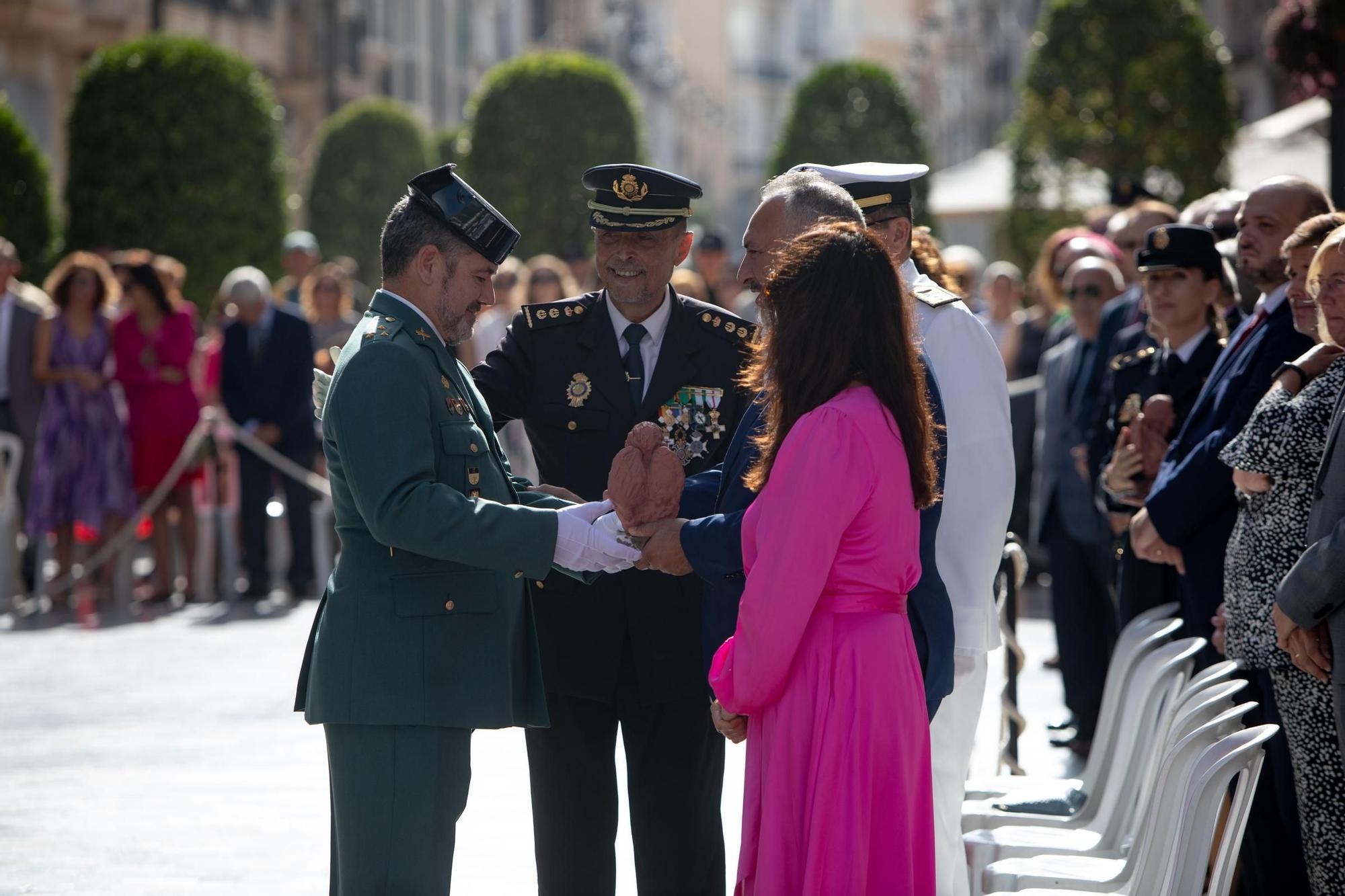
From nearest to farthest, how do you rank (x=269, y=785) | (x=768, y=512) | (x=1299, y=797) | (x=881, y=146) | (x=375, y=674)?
(x=768, y=512)
(x=375, y=674)
(x=1299, y=797)
(x=269, y=785)
(x=881, y=146)

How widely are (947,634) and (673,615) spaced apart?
97 centimetres

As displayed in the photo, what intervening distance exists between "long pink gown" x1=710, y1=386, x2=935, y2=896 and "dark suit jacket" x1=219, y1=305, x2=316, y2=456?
932cm

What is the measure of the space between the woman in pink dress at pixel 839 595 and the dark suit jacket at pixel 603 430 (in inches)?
40.8

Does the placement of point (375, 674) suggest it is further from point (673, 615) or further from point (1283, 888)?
point (1283, 888)

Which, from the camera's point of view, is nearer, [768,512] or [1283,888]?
[768,512]

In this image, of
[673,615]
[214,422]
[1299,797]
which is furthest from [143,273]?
[1299,797]

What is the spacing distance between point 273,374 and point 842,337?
9.46 m

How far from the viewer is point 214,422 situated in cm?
1250

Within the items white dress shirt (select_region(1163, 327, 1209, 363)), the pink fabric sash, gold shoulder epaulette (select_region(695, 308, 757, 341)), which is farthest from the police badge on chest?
white dress shirt (select_region(1163, 327, 1209, 363))

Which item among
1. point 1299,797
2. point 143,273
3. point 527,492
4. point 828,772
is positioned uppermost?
point 143,273

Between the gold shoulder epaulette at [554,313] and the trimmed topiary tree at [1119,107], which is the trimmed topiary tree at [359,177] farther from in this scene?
the gold shoulder epaulette at [554,313]

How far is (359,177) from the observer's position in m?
30.1

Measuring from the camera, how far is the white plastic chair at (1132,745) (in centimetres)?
477

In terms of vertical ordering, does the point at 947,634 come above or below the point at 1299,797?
above
